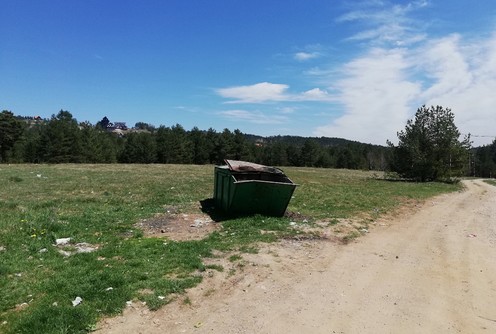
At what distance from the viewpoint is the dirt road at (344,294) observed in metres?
5.30

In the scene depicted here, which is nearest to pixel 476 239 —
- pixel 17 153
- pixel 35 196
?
pixel 35 196

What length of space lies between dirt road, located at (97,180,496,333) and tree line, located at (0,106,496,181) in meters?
27.2

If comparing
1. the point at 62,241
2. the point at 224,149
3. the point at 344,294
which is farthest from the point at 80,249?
the point at 224,149

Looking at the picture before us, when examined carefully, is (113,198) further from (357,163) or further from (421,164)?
(357,163)

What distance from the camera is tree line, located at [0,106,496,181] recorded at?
34938mm

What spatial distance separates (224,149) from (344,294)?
80.7m

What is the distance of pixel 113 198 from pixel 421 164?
92.7ft

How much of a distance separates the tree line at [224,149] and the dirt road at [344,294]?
27.2m

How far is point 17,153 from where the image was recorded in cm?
6981

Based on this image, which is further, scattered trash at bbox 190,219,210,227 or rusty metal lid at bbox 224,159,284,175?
rusty metal lid at bbox 224,159,284,175

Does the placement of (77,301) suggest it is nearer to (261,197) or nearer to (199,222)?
(199,222)

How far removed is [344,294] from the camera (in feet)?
21.0

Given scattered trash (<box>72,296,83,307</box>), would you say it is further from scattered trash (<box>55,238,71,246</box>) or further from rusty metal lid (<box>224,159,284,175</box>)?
rusty metal lid (<box>224,159,284,175</box>)

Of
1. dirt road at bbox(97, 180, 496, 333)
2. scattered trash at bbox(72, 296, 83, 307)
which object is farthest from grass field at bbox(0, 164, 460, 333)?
dirt road at bbox(97, 180, 496, 333)
